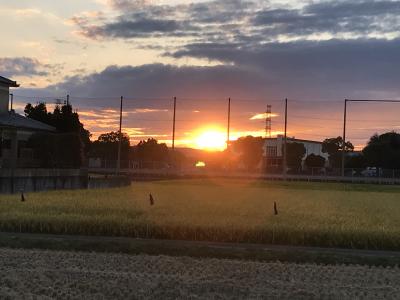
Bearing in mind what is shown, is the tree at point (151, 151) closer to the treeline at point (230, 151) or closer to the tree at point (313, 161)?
the treeline at point (230, 151)

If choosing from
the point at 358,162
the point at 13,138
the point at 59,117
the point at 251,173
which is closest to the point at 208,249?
the point at 13,138

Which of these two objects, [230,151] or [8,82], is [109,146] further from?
[8,82]

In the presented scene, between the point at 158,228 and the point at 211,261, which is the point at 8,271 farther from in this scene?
the point at 158,228

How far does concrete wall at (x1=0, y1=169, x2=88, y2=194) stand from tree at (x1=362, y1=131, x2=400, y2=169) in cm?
5833

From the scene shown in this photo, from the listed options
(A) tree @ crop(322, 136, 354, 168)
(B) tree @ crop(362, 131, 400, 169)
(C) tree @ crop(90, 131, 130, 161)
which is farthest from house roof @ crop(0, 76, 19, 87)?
(A) tree @ crop(322, 136, 354, 168)

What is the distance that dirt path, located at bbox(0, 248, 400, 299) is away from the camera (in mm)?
8305

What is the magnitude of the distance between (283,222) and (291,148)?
3318 inches

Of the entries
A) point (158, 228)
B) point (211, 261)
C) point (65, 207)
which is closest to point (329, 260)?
point (211, 261)

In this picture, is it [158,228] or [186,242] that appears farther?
[158,228]

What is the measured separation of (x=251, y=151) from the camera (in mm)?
96312

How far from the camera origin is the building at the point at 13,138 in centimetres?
3500

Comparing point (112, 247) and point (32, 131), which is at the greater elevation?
point (32, 131)

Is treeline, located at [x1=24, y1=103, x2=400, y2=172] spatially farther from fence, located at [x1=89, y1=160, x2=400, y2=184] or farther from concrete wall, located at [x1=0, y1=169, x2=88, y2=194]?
concrete wall, located at [x1=0, y1=169, x2=88, y2=194]

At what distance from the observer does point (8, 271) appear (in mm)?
9656
